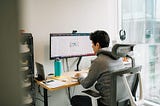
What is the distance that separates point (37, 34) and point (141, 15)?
175cm

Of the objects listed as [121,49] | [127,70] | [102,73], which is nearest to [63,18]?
[102,73]

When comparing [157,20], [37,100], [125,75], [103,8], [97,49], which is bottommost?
[37,100]

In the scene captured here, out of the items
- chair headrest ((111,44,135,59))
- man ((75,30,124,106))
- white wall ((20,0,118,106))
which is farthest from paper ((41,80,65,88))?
chair headrest ((111,44,135,59))

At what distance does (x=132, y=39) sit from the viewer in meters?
3.50

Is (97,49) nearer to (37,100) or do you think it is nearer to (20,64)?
(37,100)

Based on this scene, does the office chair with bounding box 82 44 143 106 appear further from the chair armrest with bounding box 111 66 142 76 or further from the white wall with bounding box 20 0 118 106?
the white wall with bounding box 20 0 118 106

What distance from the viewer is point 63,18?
9.77ft

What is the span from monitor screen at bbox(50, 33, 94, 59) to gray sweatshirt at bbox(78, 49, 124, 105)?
79 cm

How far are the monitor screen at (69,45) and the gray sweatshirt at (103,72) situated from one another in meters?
0.79

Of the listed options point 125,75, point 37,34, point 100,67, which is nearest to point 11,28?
point 125,75

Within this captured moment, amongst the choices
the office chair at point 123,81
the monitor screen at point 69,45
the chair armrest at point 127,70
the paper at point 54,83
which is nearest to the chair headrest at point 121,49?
the office chair at point 123,81

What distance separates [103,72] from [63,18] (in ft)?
4.34

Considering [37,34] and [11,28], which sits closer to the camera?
[11,28]

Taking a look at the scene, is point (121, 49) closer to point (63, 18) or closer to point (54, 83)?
point (54, 83)
